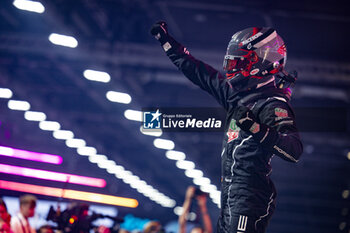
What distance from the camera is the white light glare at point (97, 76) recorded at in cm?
1251

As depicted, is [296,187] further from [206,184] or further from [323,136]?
[323,136]

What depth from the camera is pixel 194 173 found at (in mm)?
23812

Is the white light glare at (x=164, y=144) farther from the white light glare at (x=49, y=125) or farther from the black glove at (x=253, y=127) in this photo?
the black glove at (x=253, y=127)

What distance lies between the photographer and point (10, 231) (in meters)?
5.98

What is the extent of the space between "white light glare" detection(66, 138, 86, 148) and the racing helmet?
17.5 m

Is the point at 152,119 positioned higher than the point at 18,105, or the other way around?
the point at 18,105

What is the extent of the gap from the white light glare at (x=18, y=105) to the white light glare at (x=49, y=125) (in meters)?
1.36

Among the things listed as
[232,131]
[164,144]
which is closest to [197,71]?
[232,131]

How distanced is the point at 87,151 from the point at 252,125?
19971mm

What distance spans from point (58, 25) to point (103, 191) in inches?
709

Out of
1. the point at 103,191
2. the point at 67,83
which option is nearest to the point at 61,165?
the point at 103,191

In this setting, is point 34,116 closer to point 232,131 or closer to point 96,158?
point 96,158

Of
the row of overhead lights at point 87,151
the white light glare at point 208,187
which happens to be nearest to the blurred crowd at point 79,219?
the row of overhead lights at point 87,151

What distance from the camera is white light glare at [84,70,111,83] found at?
41.0 ft
